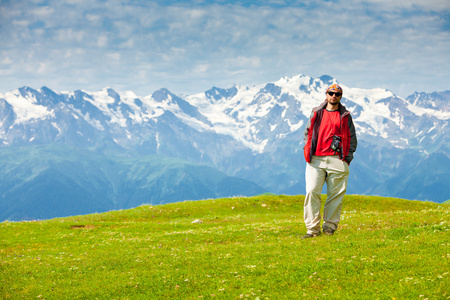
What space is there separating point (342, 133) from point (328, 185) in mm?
2561

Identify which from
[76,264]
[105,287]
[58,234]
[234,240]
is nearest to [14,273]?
[76,264]

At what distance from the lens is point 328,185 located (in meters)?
18.7

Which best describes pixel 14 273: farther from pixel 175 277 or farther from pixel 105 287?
pixel 175 277

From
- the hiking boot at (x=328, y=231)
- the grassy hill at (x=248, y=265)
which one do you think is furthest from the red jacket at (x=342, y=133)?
the grassy hill at (x=248, y=265)

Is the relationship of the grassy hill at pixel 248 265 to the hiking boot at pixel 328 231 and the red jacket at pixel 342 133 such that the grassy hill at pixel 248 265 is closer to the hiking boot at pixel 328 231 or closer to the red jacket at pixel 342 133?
the hiking boot at pixel 328 231

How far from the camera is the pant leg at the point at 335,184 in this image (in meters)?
18.2

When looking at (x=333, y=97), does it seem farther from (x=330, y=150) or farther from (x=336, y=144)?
(x=330, y=150)

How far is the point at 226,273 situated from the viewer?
1521 cm

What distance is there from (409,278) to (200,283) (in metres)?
7.04

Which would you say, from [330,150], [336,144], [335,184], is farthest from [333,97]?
[335,184]

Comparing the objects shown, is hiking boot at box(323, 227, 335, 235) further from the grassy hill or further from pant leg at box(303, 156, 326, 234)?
pant leg at box(303, 156, 326, 234)

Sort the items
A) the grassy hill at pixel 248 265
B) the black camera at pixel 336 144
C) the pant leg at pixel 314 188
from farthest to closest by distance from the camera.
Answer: the pant leg at pixel 314 188 < the black camera at pixel 336 144 < the grassy hill at pixel 248 265

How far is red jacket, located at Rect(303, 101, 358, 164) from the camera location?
18.1m

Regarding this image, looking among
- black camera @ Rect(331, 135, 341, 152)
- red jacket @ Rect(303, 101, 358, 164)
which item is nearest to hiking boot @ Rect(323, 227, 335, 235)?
red jacket @ Rect(303, 101, 358, 164)
